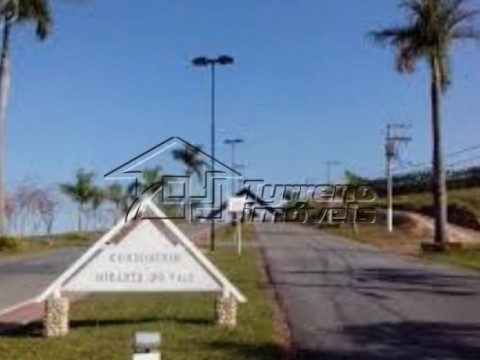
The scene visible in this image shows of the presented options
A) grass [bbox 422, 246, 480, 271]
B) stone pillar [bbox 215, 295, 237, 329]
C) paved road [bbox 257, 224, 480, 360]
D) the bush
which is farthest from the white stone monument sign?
the bush

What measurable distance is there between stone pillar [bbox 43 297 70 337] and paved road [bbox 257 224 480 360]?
3.38 metres

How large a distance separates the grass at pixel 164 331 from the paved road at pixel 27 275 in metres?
2.38

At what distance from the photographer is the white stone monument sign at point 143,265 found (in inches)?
611

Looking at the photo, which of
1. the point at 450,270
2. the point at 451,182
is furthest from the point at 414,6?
the point at 451,182

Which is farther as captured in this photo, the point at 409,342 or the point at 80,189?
the point at 80,189

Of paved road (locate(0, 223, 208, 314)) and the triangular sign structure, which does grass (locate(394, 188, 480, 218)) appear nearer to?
paved road (locate(0, 223, 208, 314))

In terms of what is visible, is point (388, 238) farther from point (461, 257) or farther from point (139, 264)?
point (139, 264)

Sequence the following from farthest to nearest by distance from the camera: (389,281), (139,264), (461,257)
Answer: (461,257), (389,281), (139,264)

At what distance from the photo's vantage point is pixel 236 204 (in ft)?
145

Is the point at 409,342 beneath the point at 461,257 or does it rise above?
beneath

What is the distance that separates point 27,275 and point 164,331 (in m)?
16.8

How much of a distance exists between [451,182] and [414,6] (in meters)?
71.2

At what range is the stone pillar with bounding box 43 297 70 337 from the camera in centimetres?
1478

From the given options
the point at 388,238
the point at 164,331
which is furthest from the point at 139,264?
the point at 388,238
